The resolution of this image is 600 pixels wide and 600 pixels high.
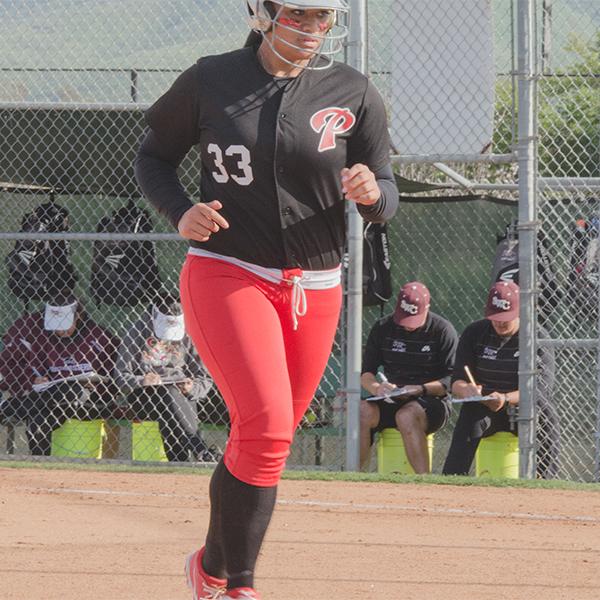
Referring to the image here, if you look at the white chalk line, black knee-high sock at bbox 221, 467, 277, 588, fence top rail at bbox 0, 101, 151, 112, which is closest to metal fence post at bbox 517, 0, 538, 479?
the white chalk line

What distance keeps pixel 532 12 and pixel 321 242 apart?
476 centimetres

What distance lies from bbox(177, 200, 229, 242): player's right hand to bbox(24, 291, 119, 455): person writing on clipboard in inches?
231

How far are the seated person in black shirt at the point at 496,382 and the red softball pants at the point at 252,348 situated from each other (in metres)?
4.78

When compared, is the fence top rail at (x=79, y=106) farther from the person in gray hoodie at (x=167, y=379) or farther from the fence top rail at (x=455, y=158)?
the fence top rail at (x=455, y=158)

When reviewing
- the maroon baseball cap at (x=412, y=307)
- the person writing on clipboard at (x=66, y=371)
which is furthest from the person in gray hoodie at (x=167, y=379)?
the maroon baseball cap at (x=412, y=307)

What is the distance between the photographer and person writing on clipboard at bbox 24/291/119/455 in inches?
373

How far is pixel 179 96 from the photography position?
388cm

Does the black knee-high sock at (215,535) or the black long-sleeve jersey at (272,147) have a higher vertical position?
the black long-sleeve jersey at (272,147)

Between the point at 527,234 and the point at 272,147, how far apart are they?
186 inches

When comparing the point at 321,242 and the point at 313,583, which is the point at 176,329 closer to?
the point at 313,583

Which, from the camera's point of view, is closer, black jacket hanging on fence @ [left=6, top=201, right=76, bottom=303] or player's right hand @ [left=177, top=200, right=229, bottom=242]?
player's right hand @ [left=177, top=200, right=229, bottom=242]

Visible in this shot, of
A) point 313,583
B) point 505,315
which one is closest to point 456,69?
point 505,315

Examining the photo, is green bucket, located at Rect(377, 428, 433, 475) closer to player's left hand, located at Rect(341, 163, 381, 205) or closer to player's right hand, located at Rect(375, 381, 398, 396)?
player's right hand, located at Rect(375, 381, 398, 396)

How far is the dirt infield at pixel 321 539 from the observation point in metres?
4.77
